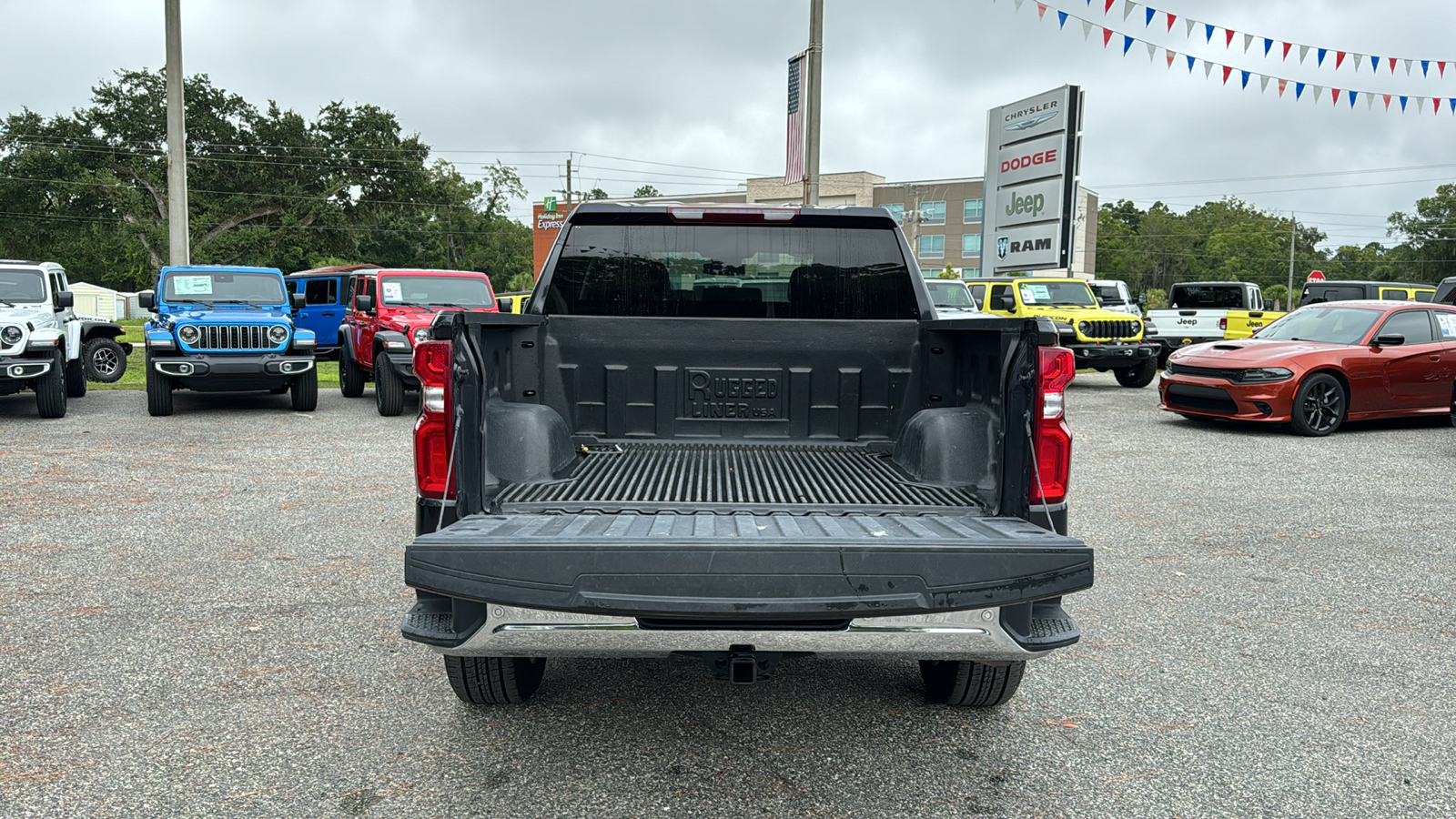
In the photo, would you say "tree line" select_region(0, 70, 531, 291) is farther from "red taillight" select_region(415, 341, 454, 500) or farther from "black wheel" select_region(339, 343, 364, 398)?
"red taillight" select_region(415, 341, 454, 500)

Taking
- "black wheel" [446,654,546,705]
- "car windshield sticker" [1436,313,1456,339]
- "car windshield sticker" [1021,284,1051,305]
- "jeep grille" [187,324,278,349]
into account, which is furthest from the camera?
"car windshield sticker" [1021,284,1051,305]

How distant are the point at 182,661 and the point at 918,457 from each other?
305 cm

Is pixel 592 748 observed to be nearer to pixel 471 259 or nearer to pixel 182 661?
pixel 182 661

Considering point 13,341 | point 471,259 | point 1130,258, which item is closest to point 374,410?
point 13,341

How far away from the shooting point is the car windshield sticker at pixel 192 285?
12602 millimetres

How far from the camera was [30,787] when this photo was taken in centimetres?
292

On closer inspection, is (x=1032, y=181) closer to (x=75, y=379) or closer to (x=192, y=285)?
(x=192, y=285)

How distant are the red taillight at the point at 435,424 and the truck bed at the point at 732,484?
0.23m

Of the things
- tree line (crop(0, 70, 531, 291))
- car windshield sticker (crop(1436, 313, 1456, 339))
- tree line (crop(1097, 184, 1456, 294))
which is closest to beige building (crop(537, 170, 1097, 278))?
tree line (crop(1097, 184, 1456, 294))

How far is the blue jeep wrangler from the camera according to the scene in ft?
38.8

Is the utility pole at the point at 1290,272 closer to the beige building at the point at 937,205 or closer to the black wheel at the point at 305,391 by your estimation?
the beige building at the point at 937,205

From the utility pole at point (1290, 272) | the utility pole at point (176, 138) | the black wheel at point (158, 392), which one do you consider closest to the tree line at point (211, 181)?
the utility pole at point (176, 138)

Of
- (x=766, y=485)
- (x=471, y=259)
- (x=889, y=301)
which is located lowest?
(x=766, y=485)

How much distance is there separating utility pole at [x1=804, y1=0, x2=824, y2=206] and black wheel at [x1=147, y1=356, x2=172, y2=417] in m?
12.0
